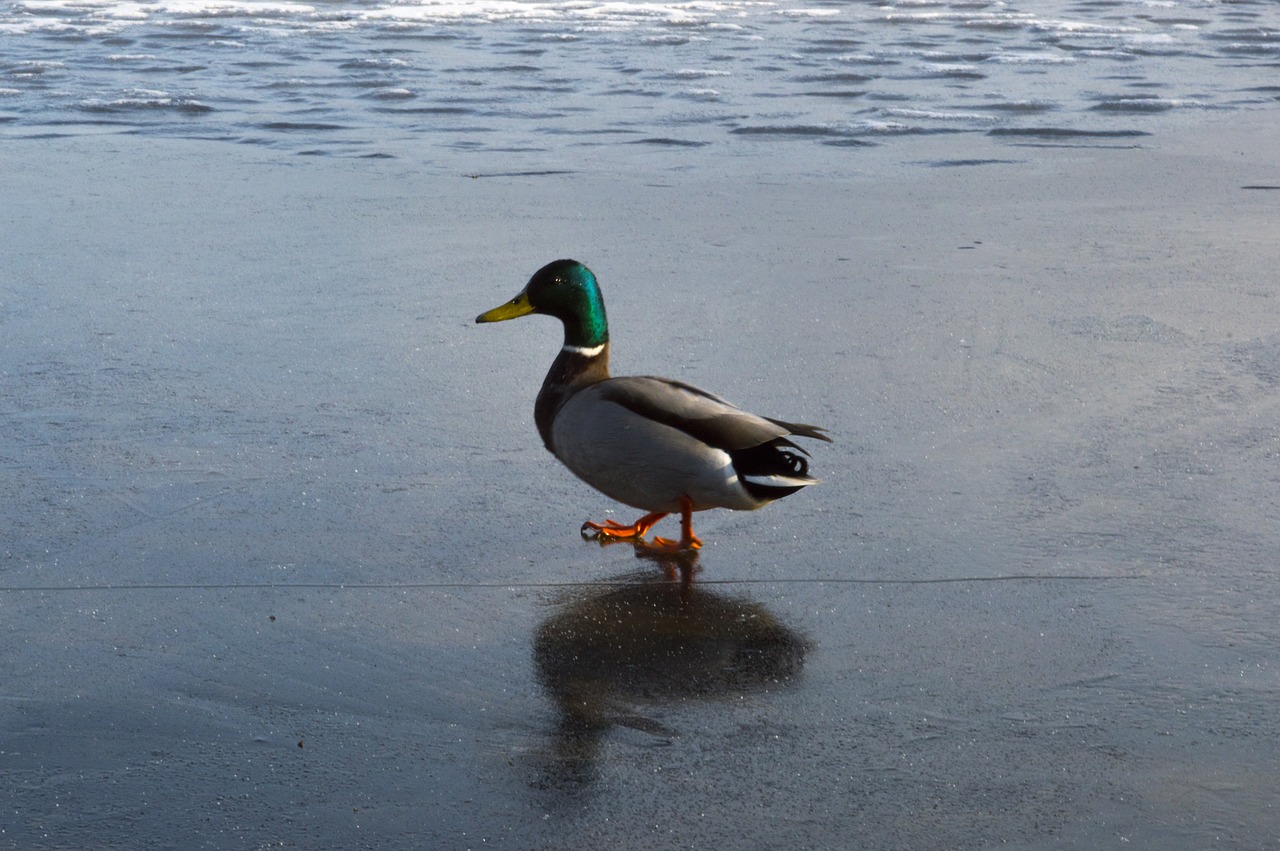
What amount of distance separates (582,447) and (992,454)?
1247 millimetres

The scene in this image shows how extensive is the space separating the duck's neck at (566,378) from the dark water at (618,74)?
4.17 m

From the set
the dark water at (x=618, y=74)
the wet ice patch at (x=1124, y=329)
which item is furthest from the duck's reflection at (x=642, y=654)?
the dark water at (x=618, y=74)

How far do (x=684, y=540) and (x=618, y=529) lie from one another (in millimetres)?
176

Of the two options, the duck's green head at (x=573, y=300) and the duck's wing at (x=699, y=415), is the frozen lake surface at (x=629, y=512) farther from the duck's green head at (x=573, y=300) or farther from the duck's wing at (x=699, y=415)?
the duck's green head at (x=573, y=300)

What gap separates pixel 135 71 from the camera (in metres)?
11.5

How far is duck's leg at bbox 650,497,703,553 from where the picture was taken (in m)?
3.63

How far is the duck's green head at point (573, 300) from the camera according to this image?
3914mm

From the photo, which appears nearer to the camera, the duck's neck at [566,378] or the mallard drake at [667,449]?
the mallard drake at [667,449]

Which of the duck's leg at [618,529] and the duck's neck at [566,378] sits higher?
the duck's neck at [566,378]

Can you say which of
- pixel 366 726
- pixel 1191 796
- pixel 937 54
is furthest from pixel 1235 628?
pixel 937 54

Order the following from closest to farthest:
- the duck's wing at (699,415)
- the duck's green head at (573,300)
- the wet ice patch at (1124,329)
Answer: the duck's wing at (699,415) < the duck's green head at (573,300) < the wet ice patch at (1124,329)

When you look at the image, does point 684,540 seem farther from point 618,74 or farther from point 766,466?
point 618,74

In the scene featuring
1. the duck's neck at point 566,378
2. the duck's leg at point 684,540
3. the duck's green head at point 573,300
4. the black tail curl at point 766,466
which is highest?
the duck's green head at point 573,300

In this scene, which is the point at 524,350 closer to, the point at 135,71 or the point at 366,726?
the point at 366,726
